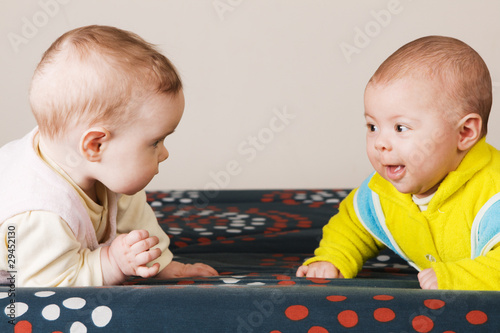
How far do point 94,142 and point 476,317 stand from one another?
2.30 feet

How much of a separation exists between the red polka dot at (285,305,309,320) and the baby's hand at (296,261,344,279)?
370 millimetres

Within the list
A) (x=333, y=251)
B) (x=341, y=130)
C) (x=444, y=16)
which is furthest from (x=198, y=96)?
(x=333, y=251)

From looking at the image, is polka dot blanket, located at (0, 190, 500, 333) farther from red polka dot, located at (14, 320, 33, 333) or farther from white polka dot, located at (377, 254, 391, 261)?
white polka dot, located at (377, 254, 391, 261)

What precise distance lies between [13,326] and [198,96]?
212cm

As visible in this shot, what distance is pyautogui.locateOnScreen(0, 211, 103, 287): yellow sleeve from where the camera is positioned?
3.55 ft

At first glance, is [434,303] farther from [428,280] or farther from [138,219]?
[138,219]

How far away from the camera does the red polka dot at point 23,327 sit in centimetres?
90

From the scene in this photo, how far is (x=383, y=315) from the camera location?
901 millimetres

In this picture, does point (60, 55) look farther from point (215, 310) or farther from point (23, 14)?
point (23, 14)

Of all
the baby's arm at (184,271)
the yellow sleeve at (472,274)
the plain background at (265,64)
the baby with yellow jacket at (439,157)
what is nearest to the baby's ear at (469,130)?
the baby with yellow jacket at (439,157)

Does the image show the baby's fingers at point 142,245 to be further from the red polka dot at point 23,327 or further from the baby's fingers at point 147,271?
the red polka dot at point 23,327

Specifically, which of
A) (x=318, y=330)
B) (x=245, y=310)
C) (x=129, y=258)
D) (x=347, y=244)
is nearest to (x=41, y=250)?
(x=129, y=258)

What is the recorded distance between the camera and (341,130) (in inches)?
116

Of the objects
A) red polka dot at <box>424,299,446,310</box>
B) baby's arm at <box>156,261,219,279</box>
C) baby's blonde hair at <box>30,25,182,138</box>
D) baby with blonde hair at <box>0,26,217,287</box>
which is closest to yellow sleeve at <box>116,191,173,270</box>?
baby's arm at <box>156,261,219,279</box>
